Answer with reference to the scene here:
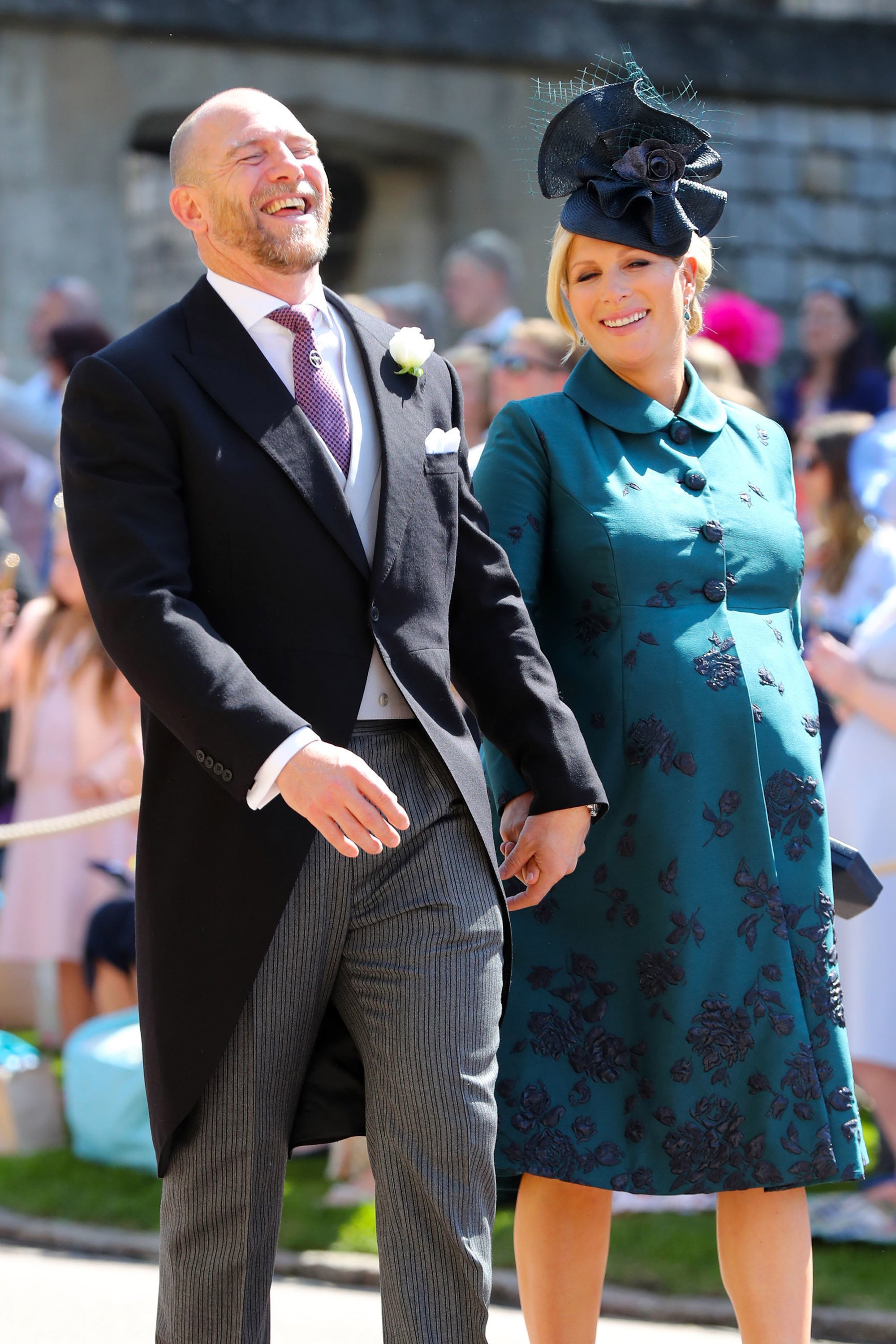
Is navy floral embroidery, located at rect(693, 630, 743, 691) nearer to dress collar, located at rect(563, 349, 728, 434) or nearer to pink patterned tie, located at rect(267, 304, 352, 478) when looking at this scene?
dress collar, located at rect(563, 349, 728, 434)

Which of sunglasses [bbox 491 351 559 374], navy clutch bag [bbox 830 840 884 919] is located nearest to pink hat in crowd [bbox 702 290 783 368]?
sunglasses [bbox 491 351 559 374]

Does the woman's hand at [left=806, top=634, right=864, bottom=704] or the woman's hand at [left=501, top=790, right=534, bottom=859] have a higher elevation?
the woman's hand at [left=806, top=634, right=864, bottom=704]

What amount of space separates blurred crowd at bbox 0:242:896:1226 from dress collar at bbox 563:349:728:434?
220 mm

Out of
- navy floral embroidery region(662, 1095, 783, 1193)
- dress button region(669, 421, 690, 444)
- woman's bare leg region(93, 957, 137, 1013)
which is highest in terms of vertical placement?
dress button region(669, 421, 690, 444)

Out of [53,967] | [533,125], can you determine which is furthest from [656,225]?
[53,967]

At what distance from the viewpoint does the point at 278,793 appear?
2592 millimetres

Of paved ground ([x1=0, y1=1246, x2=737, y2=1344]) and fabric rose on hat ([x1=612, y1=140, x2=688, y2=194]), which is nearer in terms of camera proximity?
fabric rose on hat ([x1=612, y1=140, x2=688, y2=194])

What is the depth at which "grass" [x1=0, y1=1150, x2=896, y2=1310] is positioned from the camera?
4484 millimetres

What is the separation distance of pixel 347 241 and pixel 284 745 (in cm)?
1196

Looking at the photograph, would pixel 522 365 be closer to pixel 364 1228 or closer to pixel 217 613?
pixel 364 1228

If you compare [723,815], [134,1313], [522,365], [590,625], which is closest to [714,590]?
[590,625]

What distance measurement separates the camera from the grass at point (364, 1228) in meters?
4.48

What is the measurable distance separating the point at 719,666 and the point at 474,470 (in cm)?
59

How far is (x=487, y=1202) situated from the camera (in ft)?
9.32
